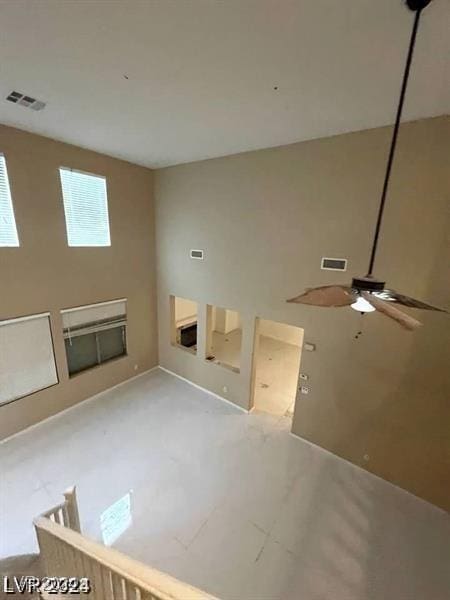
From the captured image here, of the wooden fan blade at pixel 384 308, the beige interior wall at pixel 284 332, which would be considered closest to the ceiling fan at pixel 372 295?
the wooden fan blade at pixel 384 308

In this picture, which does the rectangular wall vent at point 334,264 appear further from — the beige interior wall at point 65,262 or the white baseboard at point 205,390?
the beige interior wall at point 65,262

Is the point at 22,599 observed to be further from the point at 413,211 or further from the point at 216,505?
the point at 413,211

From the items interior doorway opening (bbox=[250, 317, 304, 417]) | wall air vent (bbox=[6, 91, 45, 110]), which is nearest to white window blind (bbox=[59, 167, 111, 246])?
wall air vent (bbox=[6, 91, 45, 110])

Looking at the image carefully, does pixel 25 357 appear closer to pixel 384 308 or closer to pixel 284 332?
pixel 384 308

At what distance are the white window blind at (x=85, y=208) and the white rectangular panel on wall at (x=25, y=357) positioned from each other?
1.62m

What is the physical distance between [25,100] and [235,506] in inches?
223

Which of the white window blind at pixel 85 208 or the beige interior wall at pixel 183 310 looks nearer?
the white window blind at pixel 85 208

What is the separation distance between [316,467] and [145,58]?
5.58 meters

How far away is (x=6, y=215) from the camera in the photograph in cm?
390

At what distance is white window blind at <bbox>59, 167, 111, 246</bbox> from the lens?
457cm

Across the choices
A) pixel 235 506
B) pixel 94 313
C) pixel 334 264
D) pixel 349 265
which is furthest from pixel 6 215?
pixel 235 506

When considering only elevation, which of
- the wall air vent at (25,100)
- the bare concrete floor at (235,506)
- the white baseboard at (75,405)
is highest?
the wall air vent at (25,100)

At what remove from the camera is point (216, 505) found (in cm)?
347

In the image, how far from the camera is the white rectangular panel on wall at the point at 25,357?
417cm
